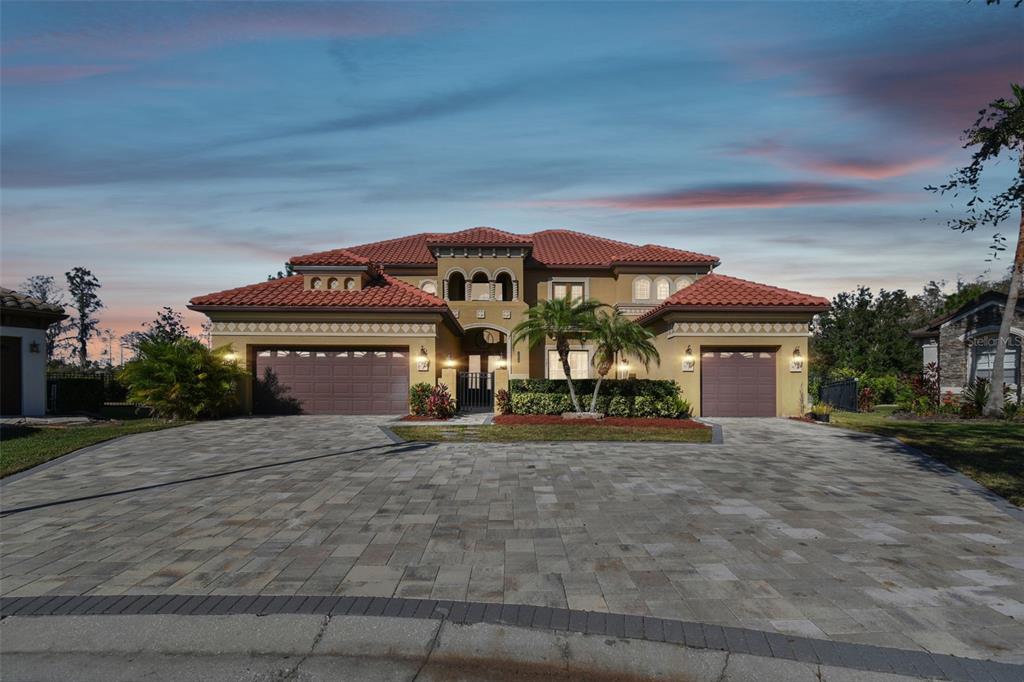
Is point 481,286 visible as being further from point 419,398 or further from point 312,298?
point 419,398

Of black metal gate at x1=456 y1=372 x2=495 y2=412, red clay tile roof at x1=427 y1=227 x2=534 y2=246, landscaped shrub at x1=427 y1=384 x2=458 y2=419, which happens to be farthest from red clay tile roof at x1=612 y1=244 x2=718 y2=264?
landscaped shrub at x1=427 y1=384 x2=458 y2=419

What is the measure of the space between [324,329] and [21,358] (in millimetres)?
10381

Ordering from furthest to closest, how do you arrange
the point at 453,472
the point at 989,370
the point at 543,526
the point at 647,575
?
the point at 989,370 < the point at 453,472 < the point at 543,526 < the point at 647,575

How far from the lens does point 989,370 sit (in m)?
22.7

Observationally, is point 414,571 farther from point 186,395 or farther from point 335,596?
point 186,395

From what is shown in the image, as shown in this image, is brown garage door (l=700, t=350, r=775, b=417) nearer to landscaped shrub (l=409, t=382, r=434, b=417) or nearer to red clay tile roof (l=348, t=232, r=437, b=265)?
landscaped shrub (l=409, t=382, r=434, b=417)

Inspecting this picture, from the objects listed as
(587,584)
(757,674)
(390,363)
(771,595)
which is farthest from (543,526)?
(390,363)

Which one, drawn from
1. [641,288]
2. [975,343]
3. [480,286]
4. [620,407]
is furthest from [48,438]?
[975,343]

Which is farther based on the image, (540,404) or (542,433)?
(540,404)

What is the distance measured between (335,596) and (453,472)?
5348 mm

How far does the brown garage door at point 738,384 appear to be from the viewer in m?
20.1

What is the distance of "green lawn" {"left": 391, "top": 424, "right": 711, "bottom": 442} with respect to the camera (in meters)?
14.4

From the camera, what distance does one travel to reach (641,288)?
94.7ft

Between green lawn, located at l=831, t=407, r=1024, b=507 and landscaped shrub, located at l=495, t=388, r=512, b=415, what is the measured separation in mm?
10749
